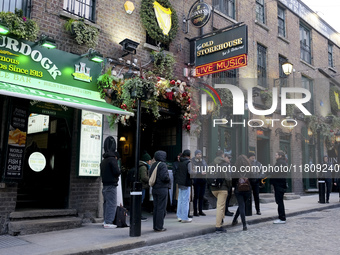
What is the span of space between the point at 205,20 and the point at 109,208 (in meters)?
6.46

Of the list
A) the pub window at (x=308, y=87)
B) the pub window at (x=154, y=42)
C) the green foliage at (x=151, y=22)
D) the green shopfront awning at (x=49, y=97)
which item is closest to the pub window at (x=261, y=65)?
the pub window at (x=308, y=87)

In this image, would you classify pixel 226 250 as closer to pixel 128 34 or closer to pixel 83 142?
pixel 83 142

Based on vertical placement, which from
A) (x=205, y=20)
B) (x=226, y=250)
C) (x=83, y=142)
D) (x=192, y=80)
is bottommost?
(x=226, y=250)

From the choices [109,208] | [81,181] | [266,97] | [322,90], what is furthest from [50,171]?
[322,90]

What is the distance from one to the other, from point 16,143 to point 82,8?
13.5ft

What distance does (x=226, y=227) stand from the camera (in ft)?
27.6

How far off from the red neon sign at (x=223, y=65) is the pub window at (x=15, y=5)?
211 inches

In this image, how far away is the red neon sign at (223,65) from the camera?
10028 millimetres

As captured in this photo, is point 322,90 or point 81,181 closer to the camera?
point 81,181

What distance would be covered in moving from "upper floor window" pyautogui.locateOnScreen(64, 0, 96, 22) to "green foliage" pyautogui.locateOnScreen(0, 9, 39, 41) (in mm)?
1500

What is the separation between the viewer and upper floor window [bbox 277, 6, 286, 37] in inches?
693

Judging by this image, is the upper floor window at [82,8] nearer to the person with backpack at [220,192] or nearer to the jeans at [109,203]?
the jeans at [109,203]

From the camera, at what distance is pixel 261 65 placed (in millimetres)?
15883

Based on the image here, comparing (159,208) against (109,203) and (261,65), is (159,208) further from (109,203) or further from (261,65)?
(261,65)
